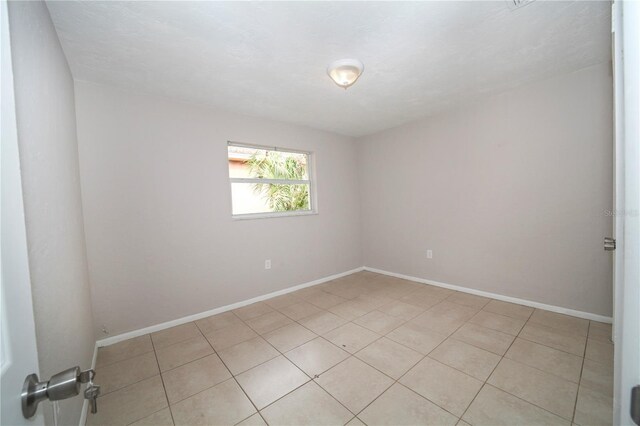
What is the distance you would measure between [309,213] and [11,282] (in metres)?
3.39

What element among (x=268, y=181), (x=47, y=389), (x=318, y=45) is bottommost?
(x=47, y=389)

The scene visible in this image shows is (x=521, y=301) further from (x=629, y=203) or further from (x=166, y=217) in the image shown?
(x=166, y=217)

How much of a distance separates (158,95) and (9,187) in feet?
8.51

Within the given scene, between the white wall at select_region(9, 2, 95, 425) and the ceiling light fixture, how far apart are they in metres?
1.71

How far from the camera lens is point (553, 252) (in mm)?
2602

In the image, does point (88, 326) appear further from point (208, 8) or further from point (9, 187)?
point (208, 8)

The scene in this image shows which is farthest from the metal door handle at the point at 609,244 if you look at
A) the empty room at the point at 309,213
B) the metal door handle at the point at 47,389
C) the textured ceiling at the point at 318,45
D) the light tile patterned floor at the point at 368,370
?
the metal door handle at the point at 47,389

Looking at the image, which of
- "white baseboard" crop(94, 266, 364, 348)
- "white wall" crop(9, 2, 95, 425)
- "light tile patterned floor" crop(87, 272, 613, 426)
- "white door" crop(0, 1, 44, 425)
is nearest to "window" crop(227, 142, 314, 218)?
"white baseboard" crop(94, 266, 364, 348)

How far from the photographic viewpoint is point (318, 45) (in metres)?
1.84

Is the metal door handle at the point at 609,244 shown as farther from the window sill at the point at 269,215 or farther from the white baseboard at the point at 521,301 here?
the window sill at the point at 269,215

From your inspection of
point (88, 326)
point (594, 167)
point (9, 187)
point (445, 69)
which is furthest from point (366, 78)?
point (88, 326)

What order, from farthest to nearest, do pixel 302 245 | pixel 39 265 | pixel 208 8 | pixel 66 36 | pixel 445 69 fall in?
1. pixel 302 245
2. pixel 445 69
3. pixel 66 36
4. pixel 208 8
5. pixel 39 265

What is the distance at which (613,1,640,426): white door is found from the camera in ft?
1.48

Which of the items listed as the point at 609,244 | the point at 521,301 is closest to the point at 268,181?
the point at 609,244
